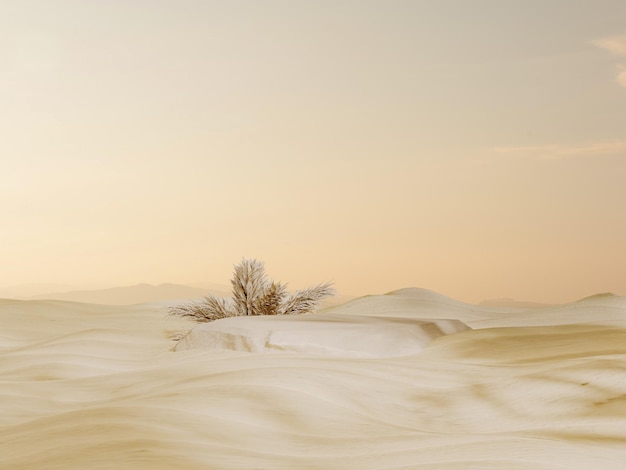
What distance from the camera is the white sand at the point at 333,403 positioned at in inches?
86.8

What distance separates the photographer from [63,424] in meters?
2.63

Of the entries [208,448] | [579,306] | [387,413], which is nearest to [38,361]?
[387,413]

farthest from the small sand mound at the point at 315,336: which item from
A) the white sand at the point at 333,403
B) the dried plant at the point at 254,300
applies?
the dried plant at the point at 254,300

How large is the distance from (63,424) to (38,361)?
3.07m

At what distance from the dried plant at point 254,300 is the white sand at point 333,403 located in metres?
0.77

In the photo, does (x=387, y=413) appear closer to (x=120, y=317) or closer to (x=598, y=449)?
(x=598, y=449)

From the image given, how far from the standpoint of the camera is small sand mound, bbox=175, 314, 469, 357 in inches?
209

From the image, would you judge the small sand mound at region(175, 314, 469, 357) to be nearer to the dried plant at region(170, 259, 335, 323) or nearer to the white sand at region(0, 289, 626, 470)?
the white sand at region(0, 289, 626, 470)

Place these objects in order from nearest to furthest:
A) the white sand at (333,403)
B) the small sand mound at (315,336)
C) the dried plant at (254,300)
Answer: the white sand at (333,403) → the small sand mound at (315,336) → the dried plant at (254,300)

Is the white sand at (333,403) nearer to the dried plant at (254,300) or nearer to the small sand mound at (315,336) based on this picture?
the small sand mound at (315,336)

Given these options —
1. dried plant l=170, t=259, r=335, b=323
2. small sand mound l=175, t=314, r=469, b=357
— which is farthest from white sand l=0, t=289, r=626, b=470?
dried plant l=170, t=259, r=335, b=323

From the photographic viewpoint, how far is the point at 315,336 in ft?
17.7

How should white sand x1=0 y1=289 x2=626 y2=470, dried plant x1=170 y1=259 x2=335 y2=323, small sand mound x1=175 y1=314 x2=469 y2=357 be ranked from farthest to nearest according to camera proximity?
1. dried plant x1=170 y1=259 x2=335 y2=323
2. small sand mound x1=175 y1=314 x2=469 y2=357
3. white sand x1=0 y1=289 x2=626 y2=470

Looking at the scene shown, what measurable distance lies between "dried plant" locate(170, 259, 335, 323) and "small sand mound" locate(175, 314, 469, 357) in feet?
2.98
